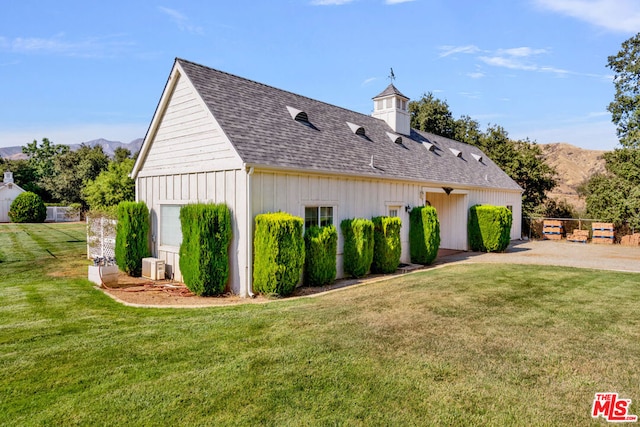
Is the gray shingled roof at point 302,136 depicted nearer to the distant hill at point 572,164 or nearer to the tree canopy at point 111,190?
the tree canopy at point 111,190

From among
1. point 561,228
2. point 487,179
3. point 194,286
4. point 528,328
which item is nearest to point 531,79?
point 487,179

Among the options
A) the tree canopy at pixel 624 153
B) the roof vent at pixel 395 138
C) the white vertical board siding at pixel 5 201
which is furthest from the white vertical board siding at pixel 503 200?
the white vertical board siding at pixel 5 201

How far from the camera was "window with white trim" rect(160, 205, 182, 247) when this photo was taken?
33.9 feet

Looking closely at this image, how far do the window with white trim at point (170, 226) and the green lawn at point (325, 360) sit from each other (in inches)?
116

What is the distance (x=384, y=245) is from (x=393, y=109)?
29.2 feet

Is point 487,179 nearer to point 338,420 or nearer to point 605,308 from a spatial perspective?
point 605,308

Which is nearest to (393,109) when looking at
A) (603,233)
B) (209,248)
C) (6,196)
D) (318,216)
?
(318,216)

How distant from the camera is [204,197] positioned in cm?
943

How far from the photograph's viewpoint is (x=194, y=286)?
8.59 metres

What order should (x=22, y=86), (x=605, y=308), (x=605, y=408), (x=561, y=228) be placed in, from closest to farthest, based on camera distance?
(x=605, y=408), (x=605, y=308), (x=22, y=86), (x=561, y=228)

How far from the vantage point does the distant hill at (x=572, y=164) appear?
64.1 meters

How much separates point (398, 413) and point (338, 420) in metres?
0.57

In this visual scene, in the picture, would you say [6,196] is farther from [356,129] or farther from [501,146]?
[501,146]

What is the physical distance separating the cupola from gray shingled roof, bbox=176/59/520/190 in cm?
90
